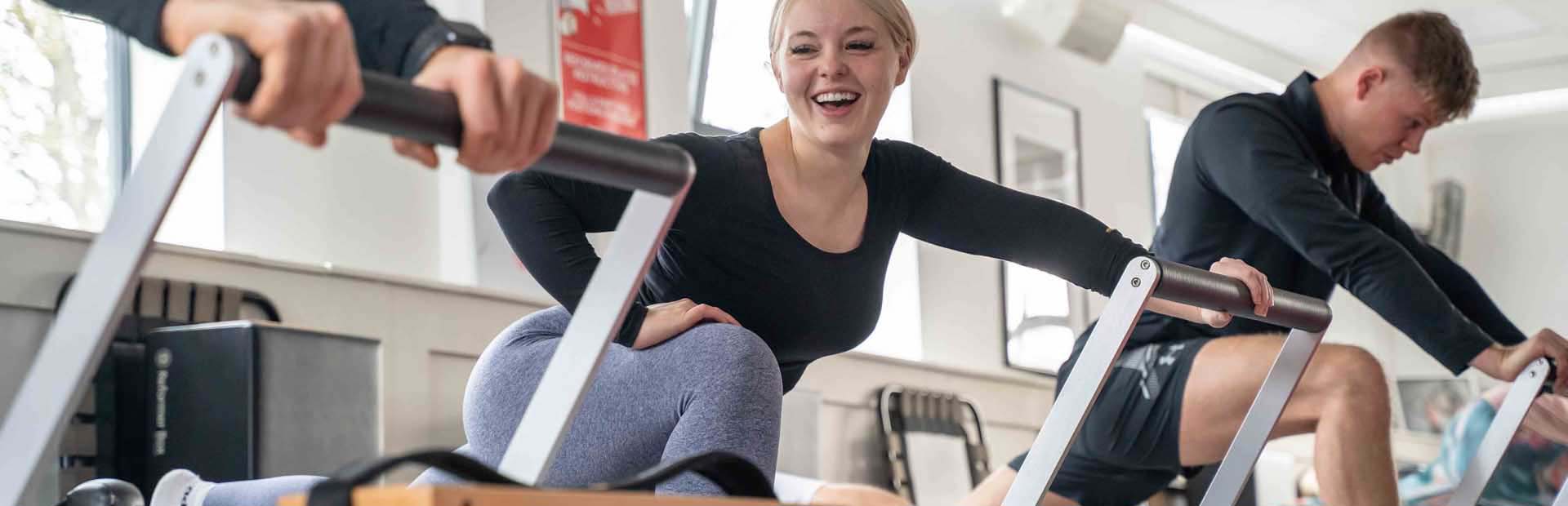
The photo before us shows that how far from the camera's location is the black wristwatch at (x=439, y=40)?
1.02 meters

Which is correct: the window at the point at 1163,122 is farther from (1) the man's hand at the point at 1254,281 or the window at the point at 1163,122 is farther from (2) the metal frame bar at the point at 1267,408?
(1) the man's hand at the point at 1254,281

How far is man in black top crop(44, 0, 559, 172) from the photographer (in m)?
0.82

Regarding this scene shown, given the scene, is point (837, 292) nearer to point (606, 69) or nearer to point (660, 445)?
point (660, 445)

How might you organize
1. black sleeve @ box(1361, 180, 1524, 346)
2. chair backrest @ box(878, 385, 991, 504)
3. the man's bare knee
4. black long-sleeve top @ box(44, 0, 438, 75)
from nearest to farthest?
black long-sleeve top @ box(44, 0, 438, 75)
the man's bare knee
black sleeve @ box(1361, 180, 1524, 346)
chair backrest @ box(878, 385, 991, 504)

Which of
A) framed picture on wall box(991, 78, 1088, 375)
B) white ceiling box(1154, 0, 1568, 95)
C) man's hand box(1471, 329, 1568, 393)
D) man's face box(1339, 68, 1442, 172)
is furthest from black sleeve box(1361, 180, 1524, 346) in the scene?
white ceiling box(1154, 0, 1568, 95)

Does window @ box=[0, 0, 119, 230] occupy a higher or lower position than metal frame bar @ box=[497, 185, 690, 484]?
higher

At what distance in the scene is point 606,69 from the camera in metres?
5.01

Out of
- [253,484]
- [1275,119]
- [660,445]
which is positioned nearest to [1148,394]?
[1275,119]

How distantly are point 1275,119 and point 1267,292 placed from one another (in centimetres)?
90

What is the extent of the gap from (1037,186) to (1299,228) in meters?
4.74

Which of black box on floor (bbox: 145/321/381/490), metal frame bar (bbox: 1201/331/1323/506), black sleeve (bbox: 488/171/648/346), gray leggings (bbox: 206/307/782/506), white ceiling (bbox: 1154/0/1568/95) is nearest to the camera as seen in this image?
gray leggings (bbox: 206/307/782/506)

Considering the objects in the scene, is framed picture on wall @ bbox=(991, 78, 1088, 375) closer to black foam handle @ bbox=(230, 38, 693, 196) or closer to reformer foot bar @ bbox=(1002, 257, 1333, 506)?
reformer foot bar @ bbox=(1002, 257, 1333, 506)

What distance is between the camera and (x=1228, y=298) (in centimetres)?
167

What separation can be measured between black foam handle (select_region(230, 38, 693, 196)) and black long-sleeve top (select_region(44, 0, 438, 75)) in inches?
6.4
